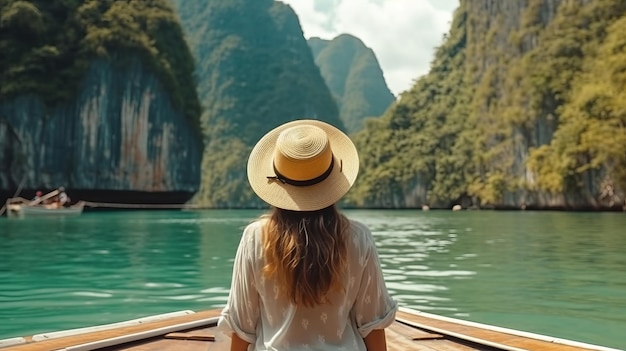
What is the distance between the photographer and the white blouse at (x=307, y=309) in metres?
2.04

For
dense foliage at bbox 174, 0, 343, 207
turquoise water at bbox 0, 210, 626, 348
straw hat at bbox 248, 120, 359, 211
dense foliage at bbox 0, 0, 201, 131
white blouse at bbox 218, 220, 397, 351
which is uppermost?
dense foliage at bbox 174, 0, 343, 207

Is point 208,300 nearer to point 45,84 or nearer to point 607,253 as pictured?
point 607,253

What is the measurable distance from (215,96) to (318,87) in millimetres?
22864

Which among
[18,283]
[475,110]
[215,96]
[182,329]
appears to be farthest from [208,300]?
[215,96]

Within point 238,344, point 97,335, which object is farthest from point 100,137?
point 238,344

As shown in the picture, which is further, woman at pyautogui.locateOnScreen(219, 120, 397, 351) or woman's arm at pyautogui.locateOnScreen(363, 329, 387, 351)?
woman's arm at pyautogui.locateOnScreen(363, 329, 387, 351)

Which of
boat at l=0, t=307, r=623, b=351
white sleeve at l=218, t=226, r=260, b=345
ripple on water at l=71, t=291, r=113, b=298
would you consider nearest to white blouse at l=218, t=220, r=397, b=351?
white sleeve at l=218, t=226, r=260, b=345

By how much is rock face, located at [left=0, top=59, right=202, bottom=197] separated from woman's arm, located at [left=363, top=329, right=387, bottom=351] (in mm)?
46856

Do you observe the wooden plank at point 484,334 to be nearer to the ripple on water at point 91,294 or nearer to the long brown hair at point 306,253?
the long brown hair at point 306,253

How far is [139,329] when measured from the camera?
3910mm

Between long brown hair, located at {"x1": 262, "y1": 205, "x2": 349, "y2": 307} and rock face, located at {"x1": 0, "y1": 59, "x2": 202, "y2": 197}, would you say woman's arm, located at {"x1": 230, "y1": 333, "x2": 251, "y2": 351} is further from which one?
rock face, located at {"x1": 0, "y1": 59, "x2": 202, "y2": 197}

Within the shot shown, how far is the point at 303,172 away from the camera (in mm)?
1976

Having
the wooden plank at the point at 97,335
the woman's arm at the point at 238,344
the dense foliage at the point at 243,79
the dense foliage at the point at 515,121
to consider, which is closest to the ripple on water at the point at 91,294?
the wooden plank at the point at 97,335

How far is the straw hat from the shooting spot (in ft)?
6.43
